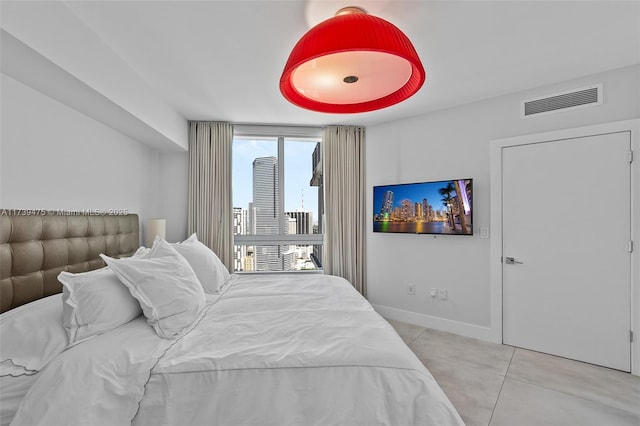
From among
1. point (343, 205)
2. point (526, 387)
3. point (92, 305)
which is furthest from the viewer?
point (343, 205)

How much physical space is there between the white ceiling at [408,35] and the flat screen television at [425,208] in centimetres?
100

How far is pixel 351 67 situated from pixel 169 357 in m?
1.66

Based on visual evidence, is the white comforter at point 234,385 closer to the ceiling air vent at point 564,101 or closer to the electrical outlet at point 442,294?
the electrical outlet at point 442,294

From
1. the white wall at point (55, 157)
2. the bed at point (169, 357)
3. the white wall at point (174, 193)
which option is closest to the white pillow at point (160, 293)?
the bed at point (169, 357)

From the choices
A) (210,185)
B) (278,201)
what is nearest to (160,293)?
(210,185)

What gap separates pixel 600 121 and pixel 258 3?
9.74 ft

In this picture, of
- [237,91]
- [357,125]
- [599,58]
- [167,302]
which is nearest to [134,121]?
[237,91]

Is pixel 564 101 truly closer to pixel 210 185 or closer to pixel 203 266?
pixel 203 266

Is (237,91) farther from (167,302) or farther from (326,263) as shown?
(326,263)

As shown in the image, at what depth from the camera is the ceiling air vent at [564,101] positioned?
100 inches

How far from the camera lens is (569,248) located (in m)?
2.64

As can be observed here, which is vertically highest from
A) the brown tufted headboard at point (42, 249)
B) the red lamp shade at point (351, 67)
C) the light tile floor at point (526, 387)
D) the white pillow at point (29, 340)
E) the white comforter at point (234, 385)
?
the red lamp shade at point (351, 67)

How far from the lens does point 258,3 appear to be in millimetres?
1710

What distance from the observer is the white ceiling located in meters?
1.75
